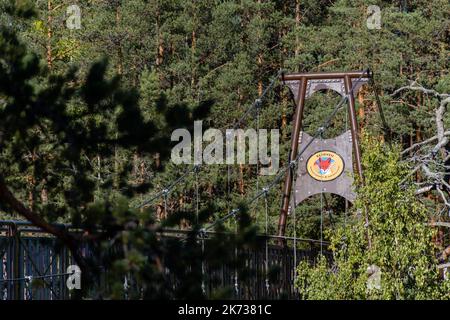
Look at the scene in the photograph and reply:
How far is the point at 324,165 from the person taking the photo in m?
15.0

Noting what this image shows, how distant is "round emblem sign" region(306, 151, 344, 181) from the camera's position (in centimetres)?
1494

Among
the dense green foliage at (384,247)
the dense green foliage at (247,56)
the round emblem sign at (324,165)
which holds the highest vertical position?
the dense green foliage at (247,56)

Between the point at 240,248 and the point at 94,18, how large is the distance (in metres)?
18.2

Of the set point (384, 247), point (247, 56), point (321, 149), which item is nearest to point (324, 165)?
point (321, 149)

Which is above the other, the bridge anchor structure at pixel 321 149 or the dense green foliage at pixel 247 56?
the dense green foliage at pixel 247 56

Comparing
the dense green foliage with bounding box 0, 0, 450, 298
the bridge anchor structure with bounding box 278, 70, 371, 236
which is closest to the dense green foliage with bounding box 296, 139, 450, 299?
the bridge anchor structure with bounding box 278, 70, 371, 236

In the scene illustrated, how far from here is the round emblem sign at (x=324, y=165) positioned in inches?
588

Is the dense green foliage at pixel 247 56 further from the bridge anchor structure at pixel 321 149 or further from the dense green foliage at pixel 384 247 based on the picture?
the dense green foliage at pixel 384 247

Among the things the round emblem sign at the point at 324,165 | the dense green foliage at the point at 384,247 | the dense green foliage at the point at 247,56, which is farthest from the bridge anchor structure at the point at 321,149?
the dense green foliage at the point at 384,247

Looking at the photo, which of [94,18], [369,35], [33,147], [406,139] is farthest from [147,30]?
[33,147]

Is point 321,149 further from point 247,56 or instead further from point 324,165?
point 247,56

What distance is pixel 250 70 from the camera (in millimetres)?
23109

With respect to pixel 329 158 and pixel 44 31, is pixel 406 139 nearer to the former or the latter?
pixel 44 31

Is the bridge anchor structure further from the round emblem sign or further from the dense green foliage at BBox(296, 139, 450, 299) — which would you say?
the dense green foliage at BBox(296, 139, 450, 299)
